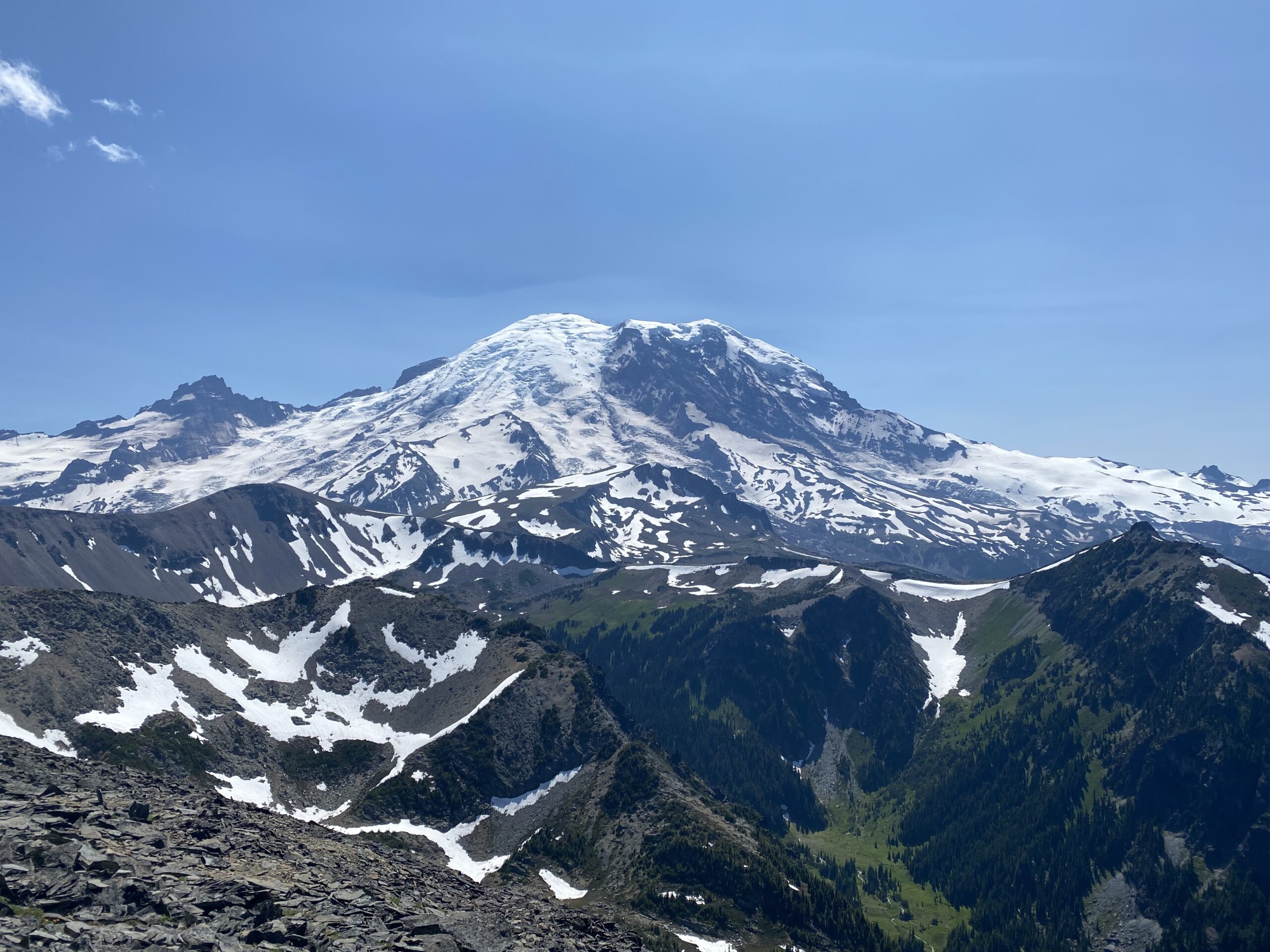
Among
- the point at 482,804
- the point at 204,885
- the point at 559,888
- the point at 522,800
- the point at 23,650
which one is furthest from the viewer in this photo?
the point at 522,800

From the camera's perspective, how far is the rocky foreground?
255ft

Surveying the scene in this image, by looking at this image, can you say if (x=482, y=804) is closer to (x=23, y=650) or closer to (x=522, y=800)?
(x=522, y=800)

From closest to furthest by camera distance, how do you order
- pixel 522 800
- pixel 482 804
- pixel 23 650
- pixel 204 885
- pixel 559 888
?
pixel 204 885
pixel 559 888
pixel 23 650
pixel 482 804
pixel 522 800

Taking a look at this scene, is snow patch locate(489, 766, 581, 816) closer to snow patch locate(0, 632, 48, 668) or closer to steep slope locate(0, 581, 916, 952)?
steep slope locate(0, 581, 916, 952)

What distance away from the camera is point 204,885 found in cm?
8725

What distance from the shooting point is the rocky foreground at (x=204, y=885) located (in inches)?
3056

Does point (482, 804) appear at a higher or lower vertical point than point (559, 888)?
higher

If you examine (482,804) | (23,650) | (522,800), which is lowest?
(482,804)

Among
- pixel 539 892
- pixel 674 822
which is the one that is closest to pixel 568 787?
pixel 674 822

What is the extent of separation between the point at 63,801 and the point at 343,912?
4142 cm

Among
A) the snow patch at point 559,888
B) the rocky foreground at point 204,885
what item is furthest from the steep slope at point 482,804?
the rocky foreground at point 204,885

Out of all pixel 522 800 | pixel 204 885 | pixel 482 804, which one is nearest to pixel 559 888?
pixel 482 804

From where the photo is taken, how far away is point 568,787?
19488 cm

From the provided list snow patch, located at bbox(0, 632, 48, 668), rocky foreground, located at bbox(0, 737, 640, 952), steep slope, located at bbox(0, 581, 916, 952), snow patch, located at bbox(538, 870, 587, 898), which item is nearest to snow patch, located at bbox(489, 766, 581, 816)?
steep slope, located at bbox(0, 581, 916, 952)
